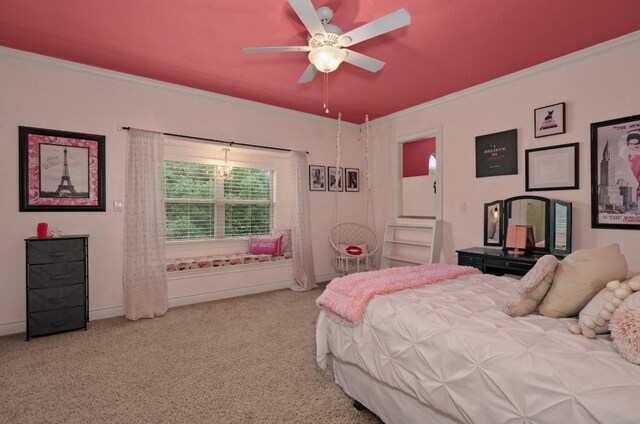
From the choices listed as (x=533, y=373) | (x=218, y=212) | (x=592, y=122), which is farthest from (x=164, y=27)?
(x=592, y=122)

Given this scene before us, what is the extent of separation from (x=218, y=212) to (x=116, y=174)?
4.53 ft

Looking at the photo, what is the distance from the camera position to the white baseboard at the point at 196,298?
298 cm

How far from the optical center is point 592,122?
9.68 ft

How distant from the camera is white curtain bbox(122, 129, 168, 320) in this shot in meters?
3.38

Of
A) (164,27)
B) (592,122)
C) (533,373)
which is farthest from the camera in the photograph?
(592,122)

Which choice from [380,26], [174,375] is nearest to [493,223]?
[380,26]

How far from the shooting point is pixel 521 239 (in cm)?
327

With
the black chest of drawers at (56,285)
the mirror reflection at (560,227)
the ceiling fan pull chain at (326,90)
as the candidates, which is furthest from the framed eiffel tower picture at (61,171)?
the mirror reflection at (560,227)

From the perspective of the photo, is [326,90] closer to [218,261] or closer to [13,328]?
[218,261]

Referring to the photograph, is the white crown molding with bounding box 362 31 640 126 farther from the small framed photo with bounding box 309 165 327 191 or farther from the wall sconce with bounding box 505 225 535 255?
the wall sconce with bounding box 505 225 535 255

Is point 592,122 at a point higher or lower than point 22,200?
higher

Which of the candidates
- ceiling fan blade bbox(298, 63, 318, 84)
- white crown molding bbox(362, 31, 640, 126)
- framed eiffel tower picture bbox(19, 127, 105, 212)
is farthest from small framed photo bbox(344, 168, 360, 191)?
framed eiffel tower picture bbox(19, 127, 105, 212)

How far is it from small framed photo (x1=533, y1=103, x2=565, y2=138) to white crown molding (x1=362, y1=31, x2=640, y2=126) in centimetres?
41

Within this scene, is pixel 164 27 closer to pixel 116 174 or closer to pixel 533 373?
pixel 116 174
